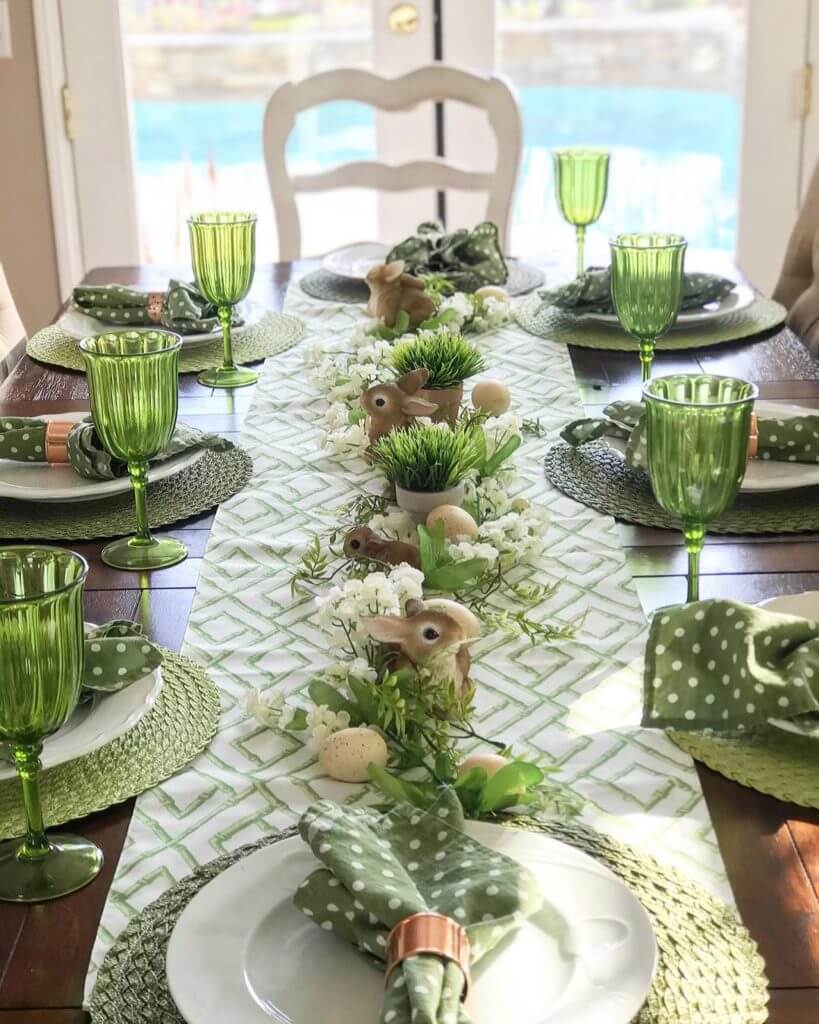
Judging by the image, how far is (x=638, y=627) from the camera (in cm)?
109

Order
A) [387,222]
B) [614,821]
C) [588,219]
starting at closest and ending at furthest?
[614,821] → [588,219] → [387,222]

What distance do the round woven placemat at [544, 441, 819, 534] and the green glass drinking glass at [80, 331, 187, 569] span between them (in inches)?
15.2

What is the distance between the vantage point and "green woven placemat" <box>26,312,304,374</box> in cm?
183

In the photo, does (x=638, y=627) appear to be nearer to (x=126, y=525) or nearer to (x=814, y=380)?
(x=126, y=525)

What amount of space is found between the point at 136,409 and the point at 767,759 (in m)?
0.59

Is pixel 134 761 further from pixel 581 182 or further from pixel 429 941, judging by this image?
pixel 581 182

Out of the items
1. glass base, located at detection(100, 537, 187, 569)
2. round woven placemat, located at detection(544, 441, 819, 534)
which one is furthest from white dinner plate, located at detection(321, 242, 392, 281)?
glass base, located at detection(100, 537, 187, 569)

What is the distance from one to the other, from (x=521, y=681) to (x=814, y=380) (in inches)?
32.8

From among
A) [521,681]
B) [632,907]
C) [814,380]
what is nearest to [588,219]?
[814,380]

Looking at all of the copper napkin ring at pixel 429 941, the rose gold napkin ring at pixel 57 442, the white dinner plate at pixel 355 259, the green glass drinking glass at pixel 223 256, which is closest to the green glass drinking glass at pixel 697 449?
the copper napkin ring at pixel 429 941

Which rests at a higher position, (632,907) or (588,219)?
(588,219)

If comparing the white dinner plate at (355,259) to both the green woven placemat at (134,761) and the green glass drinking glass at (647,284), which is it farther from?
the green woven placemat at (134,761)

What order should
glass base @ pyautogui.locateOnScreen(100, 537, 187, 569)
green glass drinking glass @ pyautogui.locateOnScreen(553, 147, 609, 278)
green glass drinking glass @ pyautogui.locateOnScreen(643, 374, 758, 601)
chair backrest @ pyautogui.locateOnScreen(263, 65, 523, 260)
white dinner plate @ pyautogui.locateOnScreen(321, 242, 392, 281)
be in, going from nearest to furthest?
green glass drinking glass @ pyautogui.locateOnScreen(643, 374, 758, 601) < glass base @ pyautogui.locateOnScreen(100, 537, 187, 569) < green glass drinking glass @ pyautogui.locateOnScreen(553, 147, 609, 278) < white dinner plate @ pyautogui.locateOnScreen(321, 242, 392, 281) < chair backrest @ pyautogui.locateOnScreen(263, 65, 523, 260)

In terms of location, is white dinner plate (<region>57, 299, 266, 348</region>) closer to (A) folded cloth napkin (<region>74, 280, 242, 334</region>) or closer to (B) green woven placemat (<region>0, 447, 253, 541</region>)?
(A) folded cloth napkin (<region>74, 280, 242, 334</region>)
